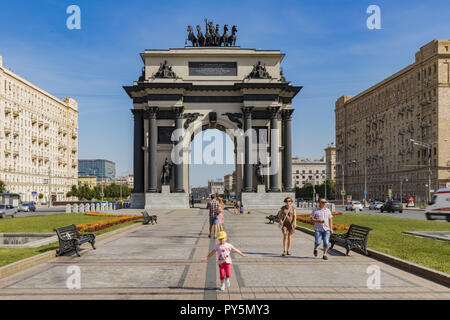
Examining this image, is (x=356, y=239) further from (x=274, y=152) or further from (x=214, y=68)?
(x=214, y=68)

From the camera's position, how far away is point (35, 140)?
10394cm

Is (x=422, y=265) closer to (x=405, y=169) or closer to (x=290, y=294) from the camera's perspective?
(x=290, y=294)

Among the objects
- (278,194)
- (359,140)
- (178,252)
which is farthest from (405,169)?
(178,252)

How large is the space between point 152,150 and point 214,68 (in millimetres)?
12927

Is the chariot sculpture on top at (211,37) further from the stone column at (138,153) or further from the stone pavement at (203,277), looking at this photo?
the stone pavement at (203,277)

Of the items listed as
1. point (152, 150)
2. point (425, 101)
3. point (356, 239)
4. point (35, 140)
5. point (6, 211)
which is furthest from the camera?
point (35, 140)

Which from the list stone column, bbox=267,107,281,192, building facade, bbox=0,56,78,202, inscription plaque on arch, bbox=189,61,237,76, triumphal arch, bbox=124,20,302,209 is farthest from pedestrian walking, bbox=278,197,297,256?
building facade, bbox=0,56,78,202

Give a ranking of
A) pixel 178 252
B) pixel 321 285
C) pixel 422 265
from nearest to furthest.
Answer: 1. pixel 321 285
2. pixel 422 265
3. pixel 178 252

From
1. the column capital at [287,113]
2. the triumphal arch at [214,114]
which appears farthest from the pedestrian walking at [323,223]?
the column capital at [287,113]

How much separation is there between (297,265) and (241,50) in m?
45.6

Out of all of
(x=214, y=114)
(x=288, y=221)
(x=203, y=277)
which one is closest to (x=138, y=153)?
(x=214, y=114)

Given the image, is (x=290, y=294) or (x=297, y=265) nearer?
(x=290, y=294)

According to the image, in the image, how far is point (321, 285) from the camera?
34.2 feet

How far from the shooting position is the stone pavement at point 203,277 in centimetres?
960
